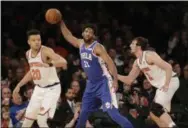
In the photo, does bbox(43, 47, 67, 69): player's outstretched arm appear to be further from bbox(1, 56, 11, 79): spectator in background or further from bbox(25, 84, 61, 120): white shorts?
bbox(1, 56, 11, 79): spectator in background

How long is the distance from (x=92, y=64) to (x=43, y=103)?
126 cm

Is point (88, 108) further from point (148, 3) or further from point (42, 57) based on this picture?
point (148, 3)

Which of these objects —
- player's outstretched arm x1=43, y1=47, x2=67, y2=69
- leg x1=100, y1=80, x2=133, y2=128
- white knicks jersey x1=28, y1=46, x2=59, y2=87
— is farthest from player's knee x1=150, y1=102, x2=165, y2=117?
white knicks jersey x1=28, y1=46, x2=59, y2=87

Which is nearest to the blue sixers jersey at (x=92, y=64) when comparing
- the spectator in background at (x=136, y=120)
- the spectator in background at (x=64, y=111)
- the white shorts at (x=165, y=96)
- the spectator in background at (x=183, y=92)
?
the white shorts at (x=165, y=96)

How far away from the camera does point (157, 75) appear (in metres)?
11.2

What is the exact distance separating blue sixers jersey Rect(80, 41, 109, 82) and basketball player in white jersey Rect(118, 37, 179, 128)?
3.03ft

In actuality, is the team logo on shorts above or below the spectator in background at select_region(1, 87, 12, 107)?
above

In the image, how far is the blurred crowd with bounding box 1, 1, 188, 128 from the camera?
1240cm

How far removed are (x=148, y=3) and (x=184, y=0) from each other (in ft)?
3.10

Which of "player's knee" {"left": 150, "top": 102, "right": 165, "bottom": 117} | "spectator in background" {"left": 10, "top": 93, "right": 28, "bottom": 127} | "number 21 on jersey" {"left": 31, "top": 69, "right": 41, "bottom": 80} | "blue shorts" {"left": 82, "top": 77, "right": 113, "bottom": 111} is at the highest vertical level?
"number 21 on jersey" {"left": 31, "top": 69, "right": 41, "bottom": 80}

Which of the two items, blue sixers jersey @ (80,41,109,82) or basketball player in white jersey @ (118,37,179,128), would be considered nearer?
blue sixers jersey @ (80,41,109,82)

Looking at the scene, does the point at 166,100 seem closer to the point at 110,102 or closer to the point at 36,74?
the point at 110,102

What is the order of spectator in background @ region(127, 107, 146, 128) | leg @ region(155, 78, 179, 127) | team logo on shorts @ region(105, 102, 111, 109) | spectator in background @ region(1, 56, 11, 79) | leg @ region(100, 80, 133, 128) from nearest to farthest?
leg @ region(100, 80, 133, 128) < team logo on shorts @ region(105, 102, 111, 109) < leg @ region(155, 78, 179, 127) < spectator in background @ region(127, 107, 146, 128) < spectator in background @ region(1, 56, 11, 79)

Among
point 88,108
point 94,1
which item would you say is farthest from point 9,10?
point 88,108
